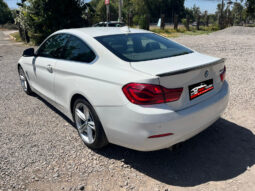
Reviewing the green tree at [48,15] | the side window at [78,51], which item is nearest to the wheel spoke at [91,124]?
the side window at [78,51]

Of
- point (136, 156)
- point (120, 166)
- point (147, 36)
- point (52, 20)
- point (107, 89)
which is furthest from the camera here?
point (52, 20)

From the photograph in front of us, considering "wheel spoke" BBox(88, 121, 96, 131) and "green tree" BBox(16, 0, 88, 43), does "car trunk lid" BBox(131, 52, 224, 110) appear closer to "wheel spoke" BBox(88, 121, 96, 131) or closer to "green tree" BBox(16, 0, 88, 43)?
"wheel spoke" BBox(88, 121, 96, 131)

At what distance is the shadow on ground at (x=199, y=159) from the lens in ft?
8.91

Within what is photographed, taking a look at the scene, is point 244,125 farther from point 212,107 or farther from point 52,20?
point 52,20

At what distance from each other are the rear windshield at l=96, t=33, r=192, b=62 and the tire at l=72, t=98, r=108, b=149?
2.59 feet


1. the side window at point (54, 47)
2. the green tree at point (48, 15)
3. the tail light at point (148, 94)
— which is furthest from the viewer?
the green tree at point (48, 15)

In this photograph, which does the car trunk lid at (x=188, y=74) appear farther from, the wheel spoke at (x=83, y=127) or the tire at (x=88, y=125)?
the wheel spoke at (x=83, y=127)

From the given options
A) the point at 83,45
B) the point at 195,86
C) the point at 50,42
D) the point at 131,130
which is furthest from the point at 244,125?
the point at 50,42

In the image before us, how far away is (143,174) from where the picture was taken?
9.11 ft

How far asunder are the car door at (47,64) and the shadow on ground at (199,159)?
5.05ft

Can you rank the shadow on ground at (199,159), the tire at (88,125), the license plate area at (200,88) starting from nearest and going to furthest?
the license plate area at (200,88) < the shadow on ground at (199,159) < the tire at (88,125)

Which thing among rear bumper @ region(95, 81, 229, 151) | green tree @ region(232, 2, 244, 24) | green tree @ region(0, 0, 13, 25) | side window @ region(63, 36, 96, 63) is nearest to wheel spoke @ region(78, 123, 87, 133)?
rear bumper @ region(95, 81, 229, 151)

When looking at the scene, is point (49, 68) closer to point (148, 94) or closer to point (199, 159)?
point (148, 94)

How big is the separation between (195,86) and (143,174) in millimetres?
1194
